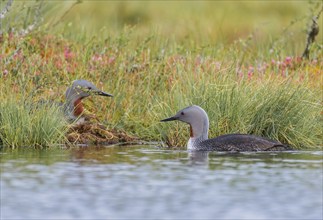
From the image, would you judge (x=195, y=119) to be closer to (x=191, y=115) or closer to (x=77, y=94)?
(x=191, y=115)

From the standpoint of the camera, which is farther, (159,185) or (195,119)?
(195,119)

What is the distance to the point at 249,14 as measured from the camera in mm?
33281

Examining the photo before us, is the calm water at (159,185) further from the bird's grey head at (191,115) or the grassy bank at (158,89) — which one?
the grassy bank at (158,89)

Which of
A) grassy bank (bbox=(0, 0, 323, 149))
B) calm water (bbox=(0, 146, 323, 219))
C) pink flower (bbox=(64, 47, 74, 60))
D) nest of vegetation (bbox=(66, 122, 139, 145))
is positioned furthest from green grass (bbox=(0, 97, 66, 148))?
pink flower (bbox=(64, 47, 74, 60))

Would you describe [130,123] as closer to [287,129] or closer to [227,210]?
[287,129]

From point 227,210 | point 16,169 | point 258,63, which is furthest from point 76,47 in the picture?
point 227,210

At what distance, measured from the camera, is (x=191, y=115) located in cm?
1279

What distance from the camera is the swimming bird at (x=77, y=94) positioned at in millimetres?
14133

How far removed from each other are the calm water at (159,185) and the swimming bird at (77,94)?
1.59m

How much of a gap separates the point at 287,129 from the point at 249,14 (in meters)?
20.1

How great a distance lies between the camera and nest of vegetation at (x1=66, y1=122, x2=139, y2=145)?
13.8 meters

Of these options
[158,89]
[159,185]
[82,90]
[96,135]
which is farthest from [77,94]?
[159,185]

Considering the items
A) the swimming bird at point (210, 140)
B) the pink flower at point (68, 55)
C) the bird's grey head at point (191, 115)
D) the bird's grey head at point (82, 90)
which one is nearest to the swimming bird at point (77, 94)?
the bird's grey head at point (82, 90)

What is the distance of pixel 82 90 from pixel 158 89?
1666 millimetres
